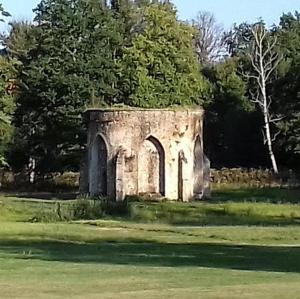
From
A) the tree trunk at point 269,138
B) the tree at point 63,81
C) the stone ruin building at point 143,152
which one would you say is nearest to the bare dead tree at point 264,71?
the tree trunk at point 269,138

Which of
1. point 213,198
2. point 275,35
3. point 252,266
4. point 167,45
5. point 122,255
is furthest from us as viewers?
point 275,35

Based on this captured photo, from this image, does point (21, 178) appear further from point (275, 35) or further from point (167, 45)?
point (275, 35)

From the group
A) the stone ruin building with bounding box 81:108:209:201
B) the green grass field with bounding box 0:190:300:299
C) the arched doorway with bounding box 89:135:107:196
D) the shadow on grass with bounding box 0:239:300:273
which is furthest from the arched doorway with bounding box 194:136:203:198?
the shadow on grass with bounding box 0:239:300:273

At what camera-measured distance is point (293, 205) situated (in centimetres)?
5775

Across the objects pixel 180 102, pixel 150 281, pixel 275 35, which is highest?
pixel 275 35

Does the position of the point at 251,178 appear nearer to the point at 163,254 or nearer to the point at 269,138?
the point at 269,138

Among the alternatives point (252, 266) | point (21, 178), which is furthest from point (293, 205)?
point (21, 178)

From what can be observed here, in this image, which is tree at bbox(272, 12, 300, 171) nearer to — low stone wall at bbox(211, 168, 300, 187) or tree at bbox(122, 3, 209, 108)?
low stone wall at bbox(211, 168, 300, 187)

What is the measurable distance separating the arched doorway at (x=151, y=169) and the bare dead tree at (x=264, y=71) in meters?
19.3

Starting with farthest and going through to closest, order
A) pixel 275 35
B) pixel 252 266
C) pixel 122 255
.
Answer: pixel 275 35 → pixel 122 255 → pixel 252 266

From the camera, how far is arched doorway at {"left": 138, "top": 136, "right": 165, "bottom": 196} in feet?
224

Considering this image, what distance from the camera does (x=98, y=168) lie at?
70062 millimetres

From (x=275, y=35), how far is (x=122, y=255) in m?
72.3

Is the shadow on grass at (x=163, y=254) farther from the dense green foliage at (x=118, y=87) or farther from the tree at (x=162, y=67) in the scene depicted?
the tree at (x=162, y=67)
